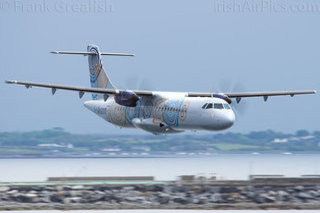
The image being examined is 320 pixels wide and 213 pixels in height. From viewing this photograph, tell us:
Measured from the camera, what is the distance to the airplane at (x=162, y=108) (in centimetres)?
4122

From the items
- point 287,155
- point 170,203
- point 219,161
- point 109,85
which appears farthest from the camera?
point 287,155

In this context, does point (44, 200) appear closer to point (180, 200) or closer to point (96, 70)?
point (180, 200)

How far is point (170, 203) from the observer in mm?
45031

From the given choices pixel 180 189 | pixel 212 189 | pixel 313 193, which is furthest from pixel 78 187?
Result: pixel 313 193

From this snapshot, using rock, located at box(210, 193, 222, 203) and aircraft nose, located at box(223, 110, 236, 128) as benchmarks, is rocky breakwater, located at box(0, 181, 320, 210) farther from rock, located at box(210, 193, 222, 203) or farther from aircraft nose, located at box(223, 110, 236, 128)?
aircraft nose, located at box(223, 110, 236, 128)

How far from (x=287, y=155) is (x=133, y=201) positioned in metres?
69.1

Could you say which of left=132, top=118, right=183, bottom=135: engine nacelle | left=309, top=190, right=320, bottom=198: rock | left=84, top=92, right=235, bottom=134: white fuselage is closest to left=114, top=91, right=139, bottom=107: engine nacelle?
left=84, top=92, right=235, bottom=134: white fuselage

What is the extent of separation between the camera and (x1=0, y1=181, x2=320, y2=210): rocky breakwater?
45.0 meters

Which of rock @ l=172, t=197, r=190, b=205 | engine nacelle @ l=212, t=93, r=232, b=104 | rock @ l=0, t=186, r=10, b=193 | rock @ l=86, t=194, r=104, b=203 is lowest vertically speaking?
rock @ l=172, t=197, r=190, b=205

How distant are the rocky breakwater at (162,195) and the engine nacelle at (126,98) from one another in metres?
6.03

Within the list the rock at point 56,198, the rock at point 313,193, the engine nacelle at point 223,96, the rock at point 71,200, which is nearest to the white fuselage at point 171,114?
the engine nacelle at point 223,96

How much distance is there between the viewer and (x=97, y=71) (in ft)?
180

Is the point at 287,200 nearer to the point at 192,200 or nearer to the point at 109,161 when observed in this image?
the point at 192,200

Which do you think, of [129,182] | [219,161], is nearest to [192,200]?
[129,182]
